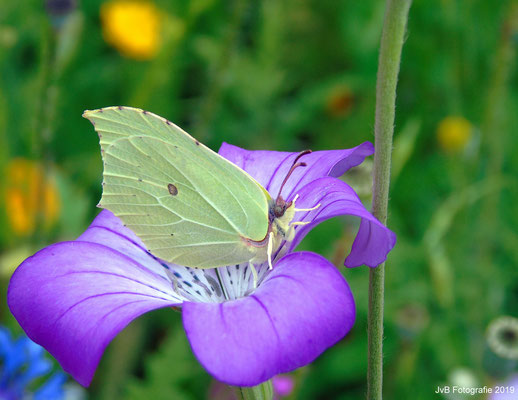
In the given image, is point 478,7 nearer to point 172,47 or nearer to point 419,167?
point 419,167

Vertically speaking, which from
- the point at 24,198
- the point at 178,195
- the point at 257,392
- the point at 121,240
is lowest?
the point at 24,198

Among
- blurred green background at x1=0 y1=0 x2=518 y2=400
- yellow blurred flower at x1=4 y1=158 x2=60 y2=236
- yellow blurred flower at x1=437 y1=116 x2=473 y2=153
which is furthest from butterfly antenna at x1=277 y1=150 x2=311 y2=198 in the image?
yellow blurred flower at x1=437 y1=116 x2=473 y2=153

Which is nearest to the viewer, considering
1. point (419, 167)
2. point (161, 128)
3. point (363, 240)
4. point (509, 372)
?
point (363, 240)

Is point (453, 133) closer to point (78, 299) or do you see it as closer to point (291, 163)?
point (291, 163)

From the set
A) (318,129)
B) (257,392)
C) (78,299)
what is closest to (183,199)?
(78,299)

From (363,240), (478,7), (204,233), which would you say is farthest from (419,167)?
(363,240)

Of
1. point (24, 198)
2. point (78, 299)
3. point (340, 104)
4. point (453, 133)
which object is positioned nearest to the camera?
point (78, 299)
